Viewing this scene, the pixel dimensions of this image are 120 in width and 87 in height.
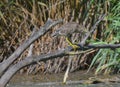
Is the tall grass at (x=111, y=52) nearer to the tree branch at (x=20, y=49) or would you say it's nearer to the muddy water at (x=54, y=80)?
the muddy water at (x=54, y=80)

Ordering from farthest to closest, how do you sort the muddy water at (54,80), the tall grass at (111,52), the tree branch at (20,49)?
the tall grass at (111,52), the muddy water at (54,80), the tree branch at (20,49)

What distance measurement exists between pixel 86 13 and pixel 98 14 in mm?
168

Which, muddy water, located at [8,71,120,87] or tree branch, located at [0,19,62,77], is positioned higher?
tree branch, located at [0,19,62,77]

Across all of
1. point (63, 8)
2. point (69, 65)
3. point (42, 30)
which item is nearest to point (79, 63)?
point (69, 65)

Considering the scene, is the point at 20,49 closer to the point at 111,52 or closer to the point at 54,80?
the point at 54,80

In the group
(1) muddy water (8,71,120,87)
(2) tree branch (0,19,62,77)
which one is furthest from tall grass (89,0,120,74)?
(2) tree branch (0,19,62,77)

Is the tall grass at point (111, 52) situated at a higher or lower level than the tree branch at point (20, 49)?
lower

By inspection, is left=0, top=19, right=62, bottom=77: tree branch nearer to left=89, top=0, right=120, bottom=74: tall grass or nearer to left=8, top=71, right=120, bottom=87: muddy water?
left=8, top=71, right=120, bottom=87: muddy water

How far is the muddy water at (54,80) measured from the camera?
602 cm

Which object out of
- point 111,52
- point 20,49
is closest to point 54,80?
point 111,52

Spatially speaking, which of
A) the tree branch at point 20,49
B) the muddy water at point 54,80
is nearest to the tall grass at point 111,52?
the muddy water at point 54,80

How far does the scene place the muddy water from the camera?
6023 millimetres

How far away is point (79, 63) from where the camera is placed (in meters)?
6.82

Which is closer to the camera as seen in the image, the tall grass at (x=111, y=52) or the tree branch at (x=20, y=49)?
the tree branch at (x=20, y=49)
